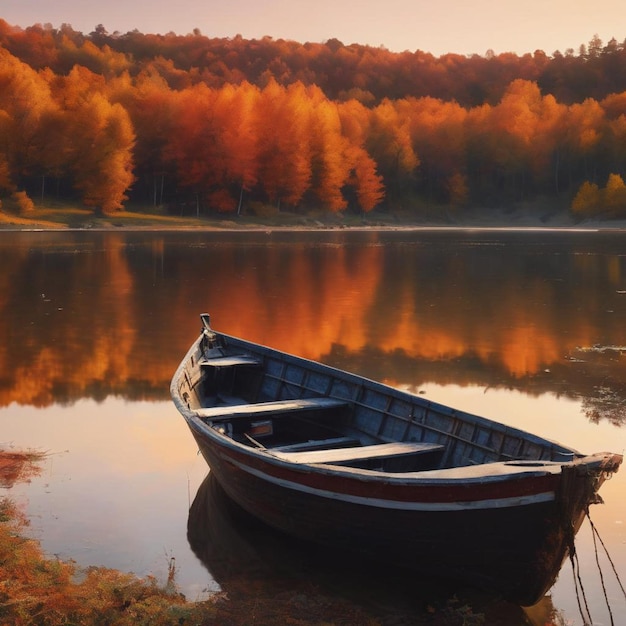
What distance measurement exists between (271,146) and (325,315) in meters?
62.0

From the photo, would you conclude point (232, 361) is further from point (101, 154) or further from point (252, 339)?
point (101, 154)

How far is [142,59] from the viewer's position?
177875 millimetres

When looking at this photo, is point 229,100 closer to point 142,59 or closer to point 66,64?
point 66,64

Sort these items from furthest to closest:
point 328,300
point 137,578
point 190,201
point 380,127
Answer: point 380,127, point 190,201, point 328,300, point 137,578

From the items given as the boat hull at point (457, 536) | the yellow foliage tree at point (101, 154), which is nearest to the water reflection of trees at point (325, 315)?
the boat hull at point (457, 536)

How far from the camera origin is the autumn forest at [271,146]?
76.8 metres

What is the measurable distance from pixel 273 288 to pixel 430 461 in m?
24.9

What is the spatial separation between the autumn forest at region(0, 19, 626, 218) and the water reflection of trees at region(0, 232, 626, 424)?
82.9 feet

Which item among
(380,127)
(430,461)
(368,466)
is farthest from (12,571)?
(380,127)

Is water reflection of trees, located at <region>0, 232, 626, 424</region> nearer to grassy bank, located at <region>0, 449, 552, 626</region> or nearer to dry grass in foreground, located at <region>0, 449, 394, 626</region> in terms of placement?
grassy bank, located at <region>0, 449, 552, 626</region>

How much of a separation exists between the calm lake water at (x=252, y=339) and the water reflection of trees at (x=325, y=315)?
96mm

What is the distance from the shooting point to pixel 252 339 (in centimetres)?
2380

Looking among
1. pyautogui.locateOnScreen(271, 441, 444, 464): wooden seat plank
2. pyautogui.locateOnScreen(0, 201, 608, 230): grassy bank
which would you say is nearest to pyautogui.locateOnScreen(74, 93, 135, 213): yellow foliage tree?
pyautogui.locateOnScreen(0, 201, 608, 230): grassy bank

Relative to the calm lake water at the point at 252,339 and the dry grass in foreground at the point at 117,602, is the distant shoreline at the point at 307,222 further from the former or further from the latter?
the dry grass in foreground at the point at 117,602
